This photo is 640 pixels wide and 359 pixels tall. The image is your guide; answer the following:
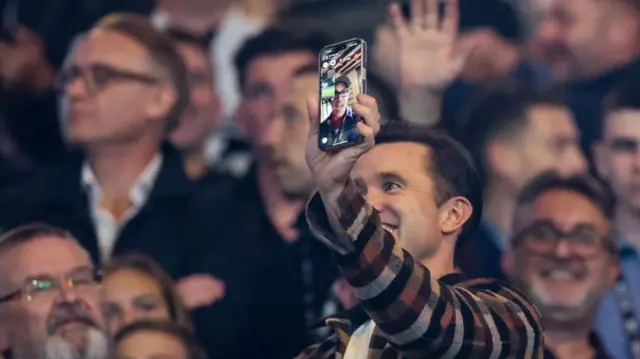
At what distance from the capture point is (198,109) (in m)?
1.75

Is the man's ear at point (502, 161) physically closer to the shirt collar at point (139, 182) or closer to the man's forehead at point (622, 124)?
the man's forehead at point (622, 124)

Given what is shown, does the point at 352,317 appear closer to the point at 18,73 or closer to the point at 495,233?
the point at 495,233

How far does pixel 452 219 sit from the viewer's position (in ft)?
4.25

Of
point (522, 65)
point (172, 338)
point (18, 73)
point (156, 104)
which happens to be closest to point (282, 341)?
point (172, 338)

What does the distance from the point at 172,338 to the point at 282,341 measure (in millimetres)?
182

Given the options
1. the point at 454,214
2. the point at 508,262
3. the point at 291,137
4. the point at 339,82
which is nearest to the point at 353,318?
the point at 454,214

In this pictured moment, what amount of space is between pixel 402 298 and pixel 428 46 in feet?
2.47

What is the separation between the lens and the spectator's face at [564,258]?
1.54m

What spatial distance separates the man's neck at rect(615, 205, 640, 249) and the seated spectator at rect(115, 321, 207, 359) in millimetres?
698

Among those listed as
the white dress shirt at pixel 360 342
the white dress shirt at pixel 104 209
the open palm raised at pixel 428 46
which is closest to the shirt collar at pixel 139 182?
the white dress shirt at pixel 104 209

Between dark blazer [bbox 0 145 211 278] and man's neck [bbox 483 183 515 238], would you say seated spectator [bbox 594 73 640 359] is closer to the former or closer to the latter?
man's neck [bbox 483 183 515 238]

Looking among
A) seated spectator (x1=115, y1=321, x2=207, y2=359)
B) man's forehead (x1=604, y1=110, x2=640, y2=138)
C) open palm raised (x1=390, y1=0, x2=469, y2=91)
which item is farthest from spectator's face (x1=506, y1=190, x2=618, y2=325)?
seated spectator (x1=115, y1=321, x2=207, y2=359)

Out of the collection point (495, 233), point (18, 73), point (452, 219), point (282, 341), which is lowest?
point (282, 341)

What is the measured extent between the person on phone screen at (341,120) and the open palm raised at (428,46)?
532mm
